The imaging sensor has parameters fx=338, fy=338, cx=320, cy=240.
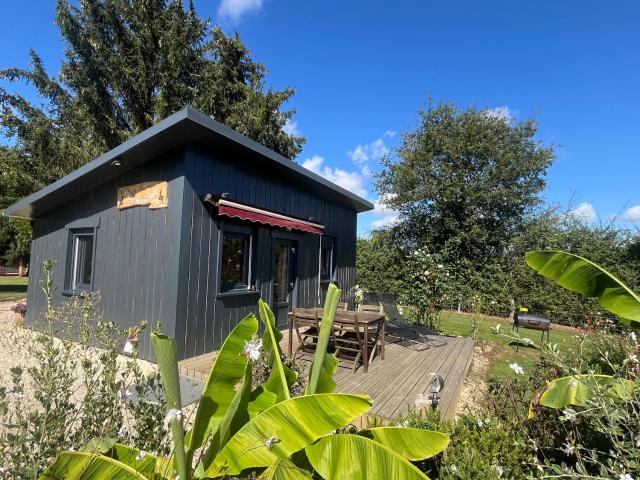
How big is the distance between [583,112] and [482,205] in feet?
17.3

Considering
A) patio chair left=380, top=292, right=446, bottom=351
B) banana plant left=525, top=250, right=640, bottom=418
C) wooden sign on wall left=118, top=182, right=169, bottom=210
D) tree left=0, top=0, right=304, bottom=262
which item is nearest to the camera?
banana plant left=525, top=250, right=640, bottom=418

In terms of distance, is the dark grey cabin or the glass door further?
the glass door

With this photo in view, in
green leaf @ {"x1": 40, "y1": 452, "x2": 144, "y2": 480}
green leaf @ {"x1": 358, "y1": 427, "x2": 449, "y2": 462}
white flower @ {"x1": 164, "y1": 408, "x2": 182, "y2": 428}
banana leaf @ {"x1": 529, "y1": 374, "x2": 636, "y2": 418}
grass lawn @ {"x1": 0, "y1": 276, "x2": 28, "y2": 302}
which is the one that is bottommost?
grass lawn @ {"x1": 0, "y1": 276, "x2": 28, "y2": 302}

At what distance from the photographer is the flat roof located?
563 cm

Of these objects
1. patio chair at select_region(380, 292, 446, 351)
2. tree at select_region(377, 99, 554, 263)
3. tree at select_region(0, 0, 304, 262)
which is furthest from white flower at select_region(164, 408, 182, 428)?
tree at select_region(0, 0, 304, 262)

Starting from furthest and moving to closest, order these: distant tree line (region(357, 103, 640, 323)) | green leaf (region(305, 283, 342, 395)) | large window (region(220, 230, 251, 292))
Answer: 1. distant tree line (region(357, 103, 640, 323))
2. large window (region(220, 230, 251, 292))
3. green leaf (region(305, 283, 342, 395))

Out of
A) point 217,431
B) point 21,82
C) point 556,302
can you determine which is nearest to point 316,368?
point 217,431

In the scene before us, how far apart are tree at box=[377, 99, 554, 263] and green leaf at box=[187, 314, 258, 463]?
48.3 feet

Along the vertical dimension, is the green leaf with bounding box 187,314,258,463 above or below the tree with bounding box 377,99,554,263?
below

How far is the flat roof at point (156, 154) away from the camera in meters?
5.63

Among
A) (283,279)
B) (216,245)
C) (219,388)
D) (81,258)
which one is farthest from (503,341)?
(81,258)

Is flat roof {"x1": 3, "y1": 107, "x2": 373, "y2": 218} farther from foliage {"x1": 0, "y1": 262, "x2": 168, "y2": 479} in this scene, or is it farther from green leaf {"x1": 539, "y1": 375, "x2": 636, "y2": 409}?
green leaf {"x1": 539, "y1": 375, "x2": 636, "y2": 409}

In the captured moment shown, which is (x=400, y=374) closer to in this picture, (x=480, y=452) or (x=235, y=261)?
(x=480, y=452)

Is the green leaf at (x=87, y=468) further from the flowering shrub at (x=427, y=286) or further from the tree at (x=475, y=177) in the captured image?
the tree at (x=475, y=177)
